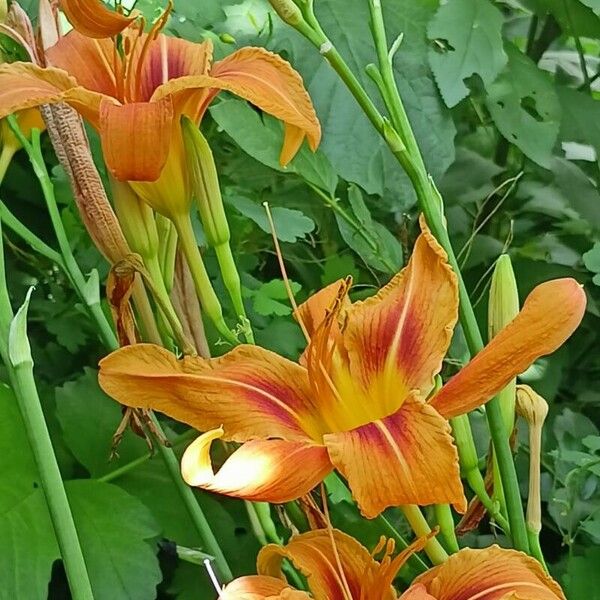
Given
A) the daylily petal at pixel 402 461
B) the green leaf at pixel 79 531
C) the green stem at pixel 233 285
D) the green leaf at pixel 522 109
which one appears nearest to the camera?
the daylily petal at pixel 402 461

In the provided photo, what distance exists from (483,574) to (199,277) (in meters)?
0.16

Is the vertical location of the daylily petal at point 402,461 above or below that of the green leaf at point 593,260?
above

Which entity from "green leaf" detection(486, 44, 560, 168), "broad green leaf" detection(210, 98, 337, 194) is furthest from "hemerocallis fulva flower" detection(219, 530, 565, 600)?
"green leaf" detection(486, 44, 560, 168)

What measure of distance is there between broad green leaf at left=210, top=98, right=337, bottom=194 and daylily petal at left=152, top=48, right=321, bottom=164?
6.1 inches

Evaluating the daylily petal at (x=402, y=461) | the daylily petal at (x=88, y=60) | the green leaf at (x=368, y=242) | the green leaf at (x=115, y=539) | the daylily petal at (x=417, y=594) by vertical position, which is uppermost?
the daylily petal at (x=88, y=60)

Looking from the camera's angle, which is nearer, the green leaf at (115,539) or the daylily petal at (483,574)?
the daylily petal at (483,574)

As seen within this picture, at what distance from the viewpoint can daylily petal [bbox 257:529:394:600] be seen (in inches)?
14.6

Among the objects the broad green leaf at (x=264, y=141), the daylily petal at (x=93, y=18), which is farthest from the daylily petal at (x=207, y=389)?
the broad green leaf at (x=264, y=141)

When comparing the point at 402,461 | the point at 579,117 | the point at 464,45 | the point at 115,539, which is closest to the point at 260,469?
the point at 402,461

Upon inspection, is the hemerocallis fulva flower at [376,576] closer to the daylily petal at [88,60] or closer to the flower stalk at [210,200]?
the flower stalk at [210,200]

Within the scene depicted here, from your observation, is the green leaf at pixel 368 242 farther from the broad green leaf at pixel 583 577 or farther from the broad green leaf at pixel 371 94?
the broad green leaf at pixel 583 577

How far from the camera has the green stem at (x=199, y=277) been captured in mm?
403

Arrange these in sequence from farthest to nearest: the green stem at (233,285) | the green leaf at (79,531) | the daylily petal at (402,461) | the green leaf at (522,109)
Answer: the green leaf at (522,109)
the green leaf at (79,531)
the green stem at (233,285)
the daylily petal at (402,461)

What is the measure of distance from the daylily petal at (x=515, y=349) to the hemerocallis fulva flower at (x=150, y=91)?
0.12 meters
